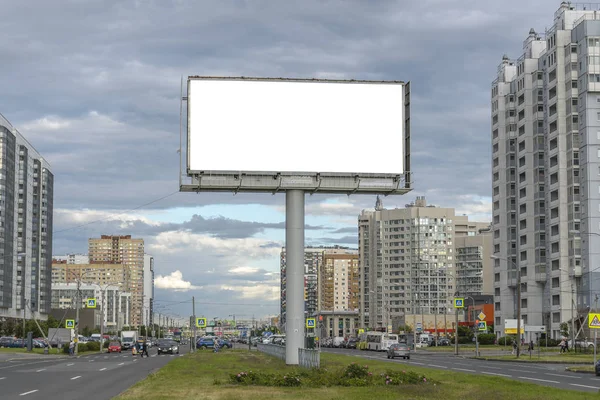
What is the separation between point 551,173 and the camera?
144 m

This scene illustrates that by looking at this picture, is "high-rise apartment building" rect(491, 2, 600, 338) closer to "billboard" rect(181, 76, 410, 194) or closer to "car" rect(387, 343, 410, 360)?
"car" rect(387, 343, 410, 360)

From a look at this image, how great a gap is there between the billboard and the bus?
56635 mm

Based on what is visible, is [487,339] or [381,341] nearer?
[381,341]

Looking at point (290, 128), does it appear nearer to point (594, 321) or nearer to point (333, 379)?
point (594, 321)

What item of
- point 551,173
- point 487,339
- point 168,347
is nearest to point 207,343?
point 168,347

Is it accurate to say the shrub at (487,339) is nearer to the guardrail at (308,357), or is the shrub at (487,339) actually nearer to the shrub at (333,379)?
the guardrail at (308,357)

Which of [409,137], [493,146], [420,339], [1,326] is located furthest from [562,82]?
[1,326]

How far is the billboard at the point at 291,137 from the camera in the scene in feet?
183

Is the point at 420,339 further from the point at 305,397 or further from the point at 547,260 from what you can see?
the point at 305,397

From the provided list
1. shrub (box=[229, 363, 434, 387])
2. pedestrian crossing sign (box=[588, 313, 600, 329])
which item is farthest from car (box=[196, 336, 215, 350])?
shrub (box=[229, 363, 434, 387])

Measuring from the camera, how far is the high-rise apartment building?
134250 millimetres

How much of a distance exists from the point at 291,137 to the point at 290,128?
1.92 feet

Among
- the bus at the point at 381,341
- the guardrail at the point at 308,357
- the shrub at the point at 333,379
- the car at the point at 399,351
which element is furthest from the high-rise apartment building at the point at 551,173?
the shrub at the point at 333,379

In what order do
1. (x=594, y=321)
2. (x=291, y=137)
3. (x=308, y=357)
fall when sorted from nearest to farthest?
(x=308, y=357) → (x=594, y=321) → (x=291, y=137)
